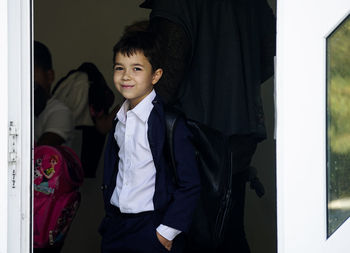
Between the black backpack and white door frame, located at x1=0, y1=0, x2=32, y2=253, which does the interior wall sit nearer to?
the black backpack

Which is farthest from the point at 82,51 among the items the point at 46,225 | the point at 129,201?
the point at 129,201

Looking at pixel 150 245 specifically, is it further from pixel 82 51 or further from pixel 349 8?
pixel 82 51

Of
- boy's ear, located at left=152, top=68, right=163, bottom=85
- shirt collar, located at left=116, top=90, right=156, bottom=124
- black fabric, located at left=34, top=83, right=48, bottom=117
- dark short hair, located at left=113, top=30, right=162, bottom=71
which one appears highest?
A: dark short hair, located at left=113, top=30, right=162, bottom=71

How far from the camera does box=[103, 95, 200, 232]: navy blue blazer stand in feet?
7.86

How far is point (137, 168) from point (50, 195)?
2.26ft

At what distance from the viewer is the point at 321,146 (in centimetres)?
187

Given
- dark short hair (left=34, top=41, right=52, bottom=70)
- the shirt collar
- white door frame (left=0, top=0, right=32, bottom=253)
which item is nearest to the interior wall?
dark short hair (left=34, top=41, right=52, bottom=70)

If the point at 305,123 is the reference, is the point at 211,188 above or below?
below

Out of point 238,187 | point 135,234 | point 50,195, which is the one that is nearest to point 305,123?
point 135,234

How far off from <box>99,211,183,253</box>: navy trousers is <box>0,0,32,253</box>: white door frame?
0.51 m

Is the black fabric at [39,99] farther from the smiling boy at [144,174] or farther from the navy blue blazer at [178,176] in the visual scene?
the navy blue blazer at [178,176]

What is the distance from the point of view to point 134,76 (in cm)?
253
